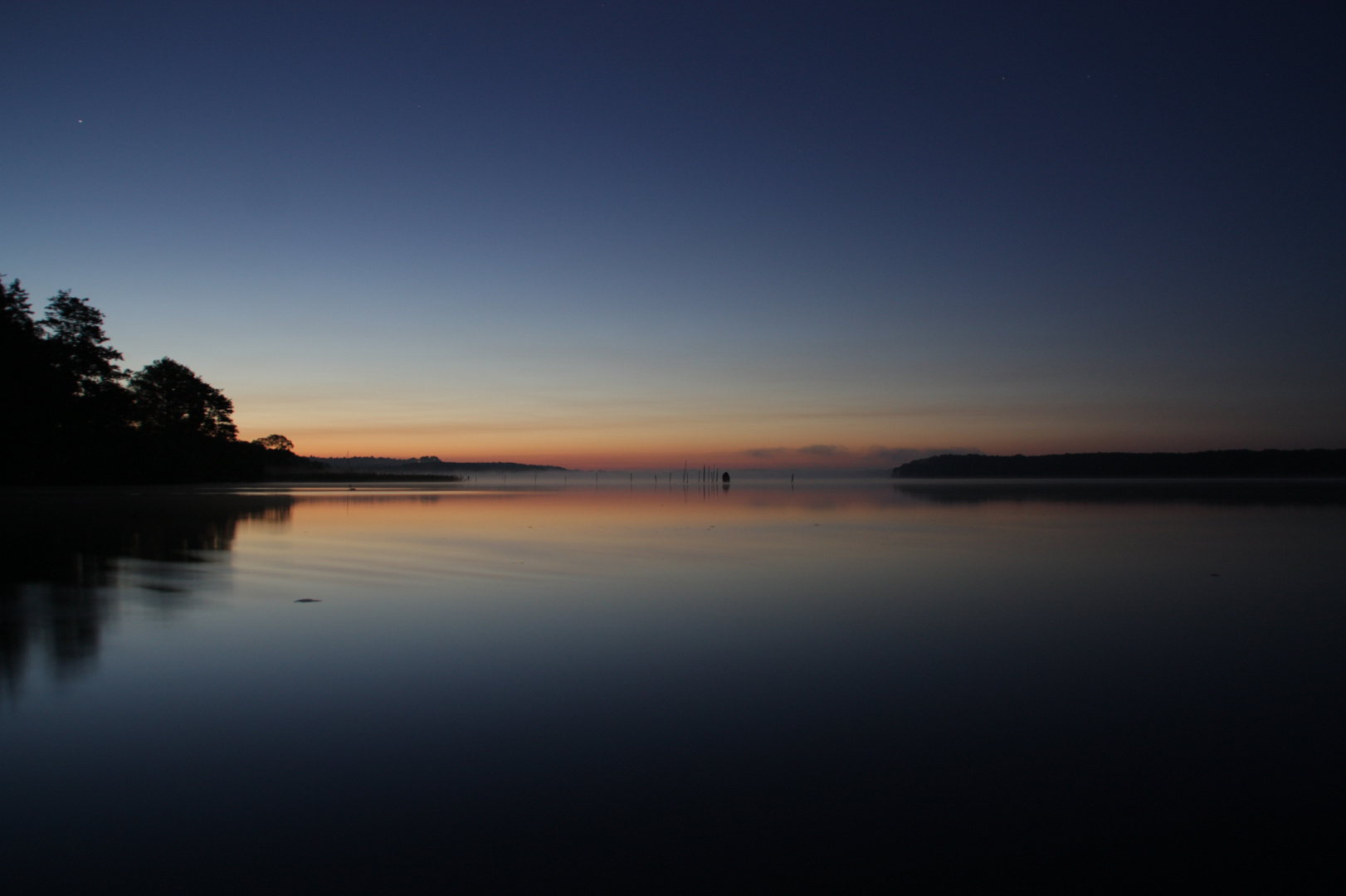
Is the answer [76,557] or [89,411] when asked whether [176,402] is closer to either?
[89,411]

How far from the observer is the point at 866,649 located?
281 inches

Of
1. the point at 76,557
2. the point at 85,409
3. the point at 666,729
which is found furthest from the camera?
the point at 85,409

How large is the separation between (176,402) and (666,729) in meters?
74.3

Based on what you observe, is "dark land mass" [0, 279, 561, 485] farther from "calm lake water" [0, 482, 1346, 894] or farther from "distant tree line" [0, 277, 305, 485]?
"calm lake water" [0, 482, 1346, 894]

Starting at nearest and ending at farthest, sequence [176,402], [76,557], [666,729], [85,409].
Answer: [666,729], [76,557], [85,409], [176,402]

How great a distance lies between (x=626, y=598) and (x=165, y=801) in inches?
247

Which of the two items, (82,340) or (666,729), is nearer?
(666,729)

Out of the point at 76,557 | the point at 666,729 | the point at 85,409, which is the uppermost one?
the point at 85,409

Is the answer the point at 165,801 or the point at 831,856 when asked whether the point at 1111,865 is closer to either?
the point at 831,856

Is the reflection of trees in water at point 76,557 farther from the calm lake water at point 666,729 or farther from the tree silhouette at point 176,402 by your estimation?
the tree silhouette at point 176,402

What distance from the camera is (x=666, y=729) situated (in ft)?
16.4

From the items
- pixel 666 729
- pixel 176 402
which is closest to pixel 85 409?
pixel 176 402

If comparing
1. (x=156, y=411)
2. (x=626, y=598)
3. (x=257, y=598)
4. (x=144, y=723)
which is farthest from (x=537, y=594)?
(x=156, y=411)

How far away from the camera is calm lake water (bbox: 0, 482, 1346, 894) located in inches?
132
